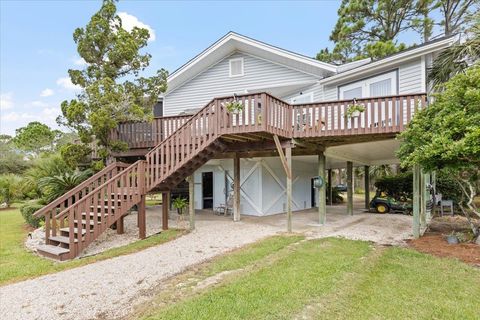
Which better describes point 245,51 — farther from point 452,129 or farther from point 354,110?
point 452,129

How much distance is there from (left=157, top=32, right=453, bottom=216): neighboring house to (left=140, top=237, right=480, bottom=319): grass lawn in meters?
6.80

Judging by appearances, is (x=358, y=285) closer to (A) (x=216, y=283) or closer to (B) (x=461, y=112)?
(A) (x=216, y=283)

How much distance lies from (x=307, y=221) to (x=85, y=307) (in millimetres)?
8826

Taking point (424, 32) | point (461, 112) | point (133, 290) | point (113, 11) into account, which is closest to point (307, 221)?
point (461, 112)

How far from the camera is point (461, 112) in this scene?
6223mm

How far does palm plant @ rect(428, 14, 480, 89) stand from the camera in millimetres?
9055

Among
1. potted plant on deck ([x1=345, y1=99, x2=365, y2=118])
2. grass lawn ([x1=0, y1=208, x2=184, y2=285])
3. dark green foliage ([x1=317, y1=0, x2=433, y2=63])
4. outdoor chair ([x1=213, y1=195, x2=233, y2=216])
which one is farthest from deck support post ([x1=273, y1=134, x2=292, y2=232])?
dark green foliage ([x1=317, y1=0, x2=433, y2=63])

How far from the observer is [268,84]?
1415cm

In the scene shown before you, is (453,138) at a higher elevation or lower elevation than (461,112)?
lower

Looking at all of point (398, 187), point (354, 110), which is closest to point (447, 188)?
point (398, 187)

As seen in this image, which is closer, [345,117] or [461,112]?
[461,112]

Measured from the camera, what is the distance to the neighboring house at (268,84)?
10992 mm

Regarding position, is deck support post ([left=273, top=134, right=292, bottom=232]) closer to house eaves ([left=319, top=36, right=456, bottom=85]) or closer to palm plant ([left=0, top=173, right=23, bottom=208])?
house eaves ([left=319, top=36, right=456, bottom=85])

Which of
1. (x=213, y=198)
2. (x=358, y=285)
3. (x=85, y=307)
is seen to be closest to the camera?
(x=85, y=307)
